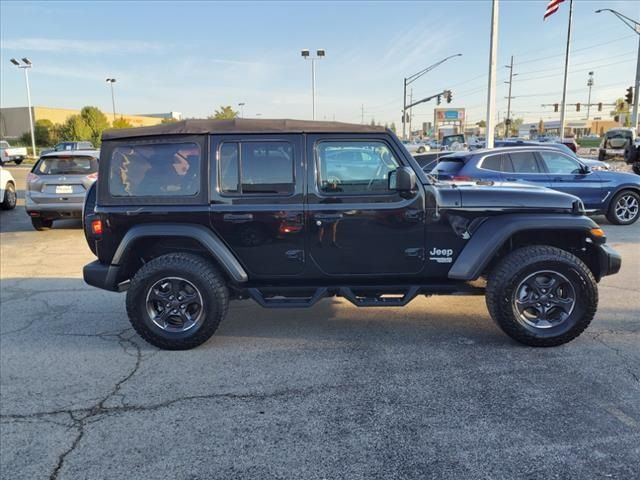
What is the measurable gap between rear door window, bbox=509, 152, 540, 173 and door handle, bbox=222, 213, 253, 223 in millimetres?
6898

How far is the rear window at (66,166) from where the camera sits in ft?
33.2

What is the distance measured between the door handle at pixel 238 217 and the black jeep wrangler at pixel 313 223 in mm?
12

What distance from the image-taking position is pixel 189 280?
418 centimetres

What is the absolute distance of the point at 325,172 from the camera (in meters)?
4.18

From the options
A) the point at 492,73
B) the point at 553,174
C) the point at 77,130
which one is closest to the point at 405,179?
the point at 553,174

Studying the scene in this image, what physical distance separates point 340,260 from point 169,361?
5.47 ft

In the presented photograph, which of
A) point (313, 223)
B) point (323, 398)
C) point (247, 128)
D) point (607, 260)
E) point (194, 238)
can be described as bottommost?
point (323, 398)

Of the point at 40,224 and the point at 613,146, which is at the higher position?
the point at 613,146

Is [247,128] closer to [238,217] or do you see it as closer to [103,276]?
[238,217]

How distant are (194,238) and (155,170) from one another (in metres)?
0.69

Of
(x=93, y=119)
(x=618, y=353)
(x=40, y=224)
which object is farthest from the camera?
(x=93, y=119)

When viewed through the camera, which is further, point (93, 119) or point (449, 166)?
point (93, 119)

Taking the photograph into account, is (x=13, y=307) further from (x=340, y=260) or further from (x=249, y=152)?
(x=340, y=260)

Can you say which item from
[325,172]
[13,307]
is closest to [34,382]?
[13,307]
